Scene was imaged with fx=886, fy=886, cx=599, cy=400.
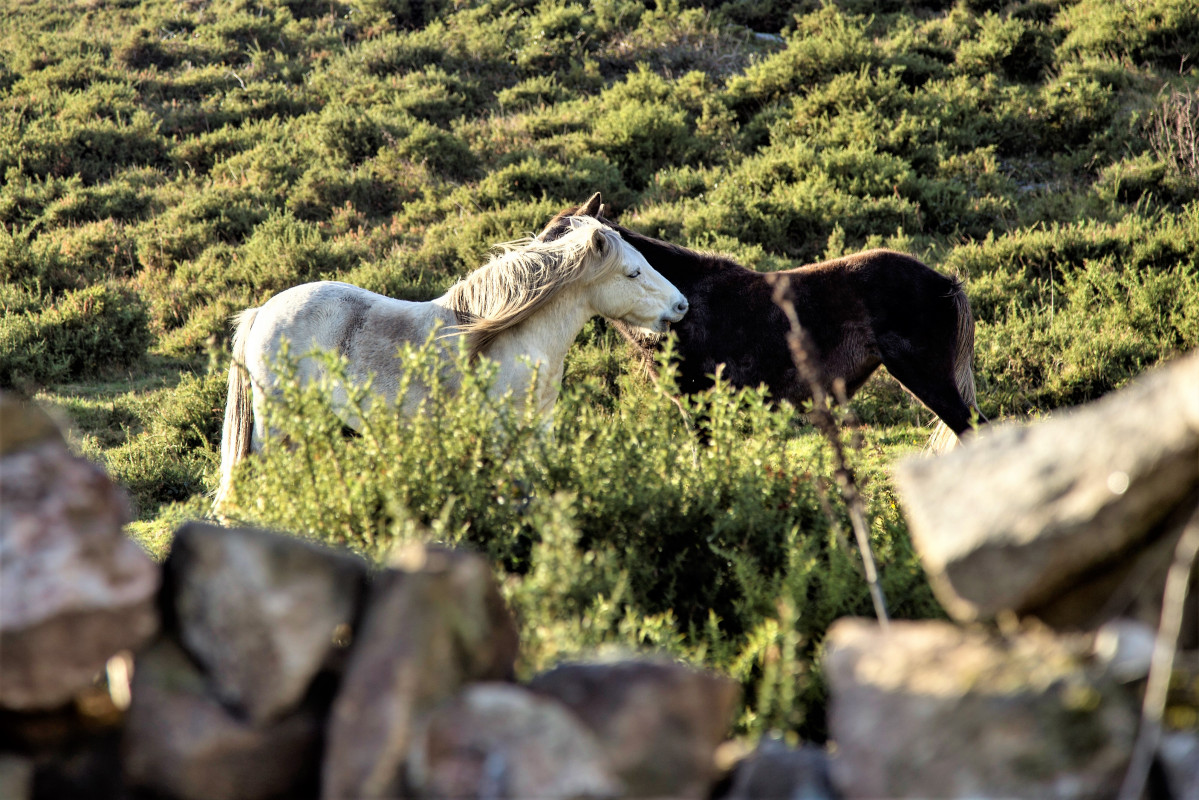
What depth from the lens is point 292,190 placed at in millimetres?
13109

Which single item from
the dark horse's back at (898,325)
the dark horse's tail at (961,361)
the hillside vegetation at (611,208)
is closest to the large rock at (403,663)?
the hillside vegetation at (611,208)

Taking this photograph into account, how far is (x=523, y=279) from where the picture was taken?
5.05 meters

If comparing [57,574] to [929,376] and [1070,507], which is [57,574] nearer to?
[1070,507]

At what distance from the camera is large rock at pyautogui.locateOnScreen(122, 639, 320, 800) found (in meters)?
1.79

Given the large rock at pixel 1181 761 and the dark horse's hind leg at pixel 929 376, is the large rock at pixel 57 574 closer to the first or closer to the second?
the large rock at pixel 1181 761

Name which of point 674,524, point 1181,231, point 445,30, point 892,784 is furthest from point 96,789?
point 445,30

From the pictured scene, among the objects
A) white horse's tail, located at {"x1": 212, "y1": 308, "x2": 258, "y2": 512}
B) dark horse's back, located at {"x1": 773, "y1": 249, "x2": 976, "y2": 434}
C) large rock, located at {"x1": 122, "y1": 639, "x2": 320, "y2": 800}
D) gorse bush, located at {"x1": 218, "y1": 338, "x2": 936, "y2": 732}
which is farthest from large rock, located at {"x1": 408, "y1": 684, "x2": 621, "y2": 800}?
dark horse's back, located at {"x1": 773, "y1": 249, "x2": 976, "y2": 434}

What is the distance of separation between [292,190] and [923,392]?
409 inches

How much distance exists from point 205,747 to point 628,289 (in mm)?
4003

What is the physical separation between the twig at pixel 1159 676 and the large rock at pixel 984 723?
3 cm

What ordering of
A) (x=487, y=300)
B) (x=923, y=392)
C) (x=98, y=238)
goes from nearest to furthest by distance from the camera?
1. (x=487, y=300)
2. (x=923, y=392)
3. (x=98, y=238)

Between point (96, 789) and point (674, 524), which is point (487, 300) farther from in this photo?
point (96, 789)

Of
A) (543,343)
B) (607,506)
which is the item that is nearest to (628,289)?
(543,343)

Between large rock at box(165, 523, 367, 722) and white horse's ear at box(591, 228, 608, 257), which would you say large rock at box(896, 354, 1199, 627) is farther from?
white horse's ear at box(591, 228, 608, 257)
